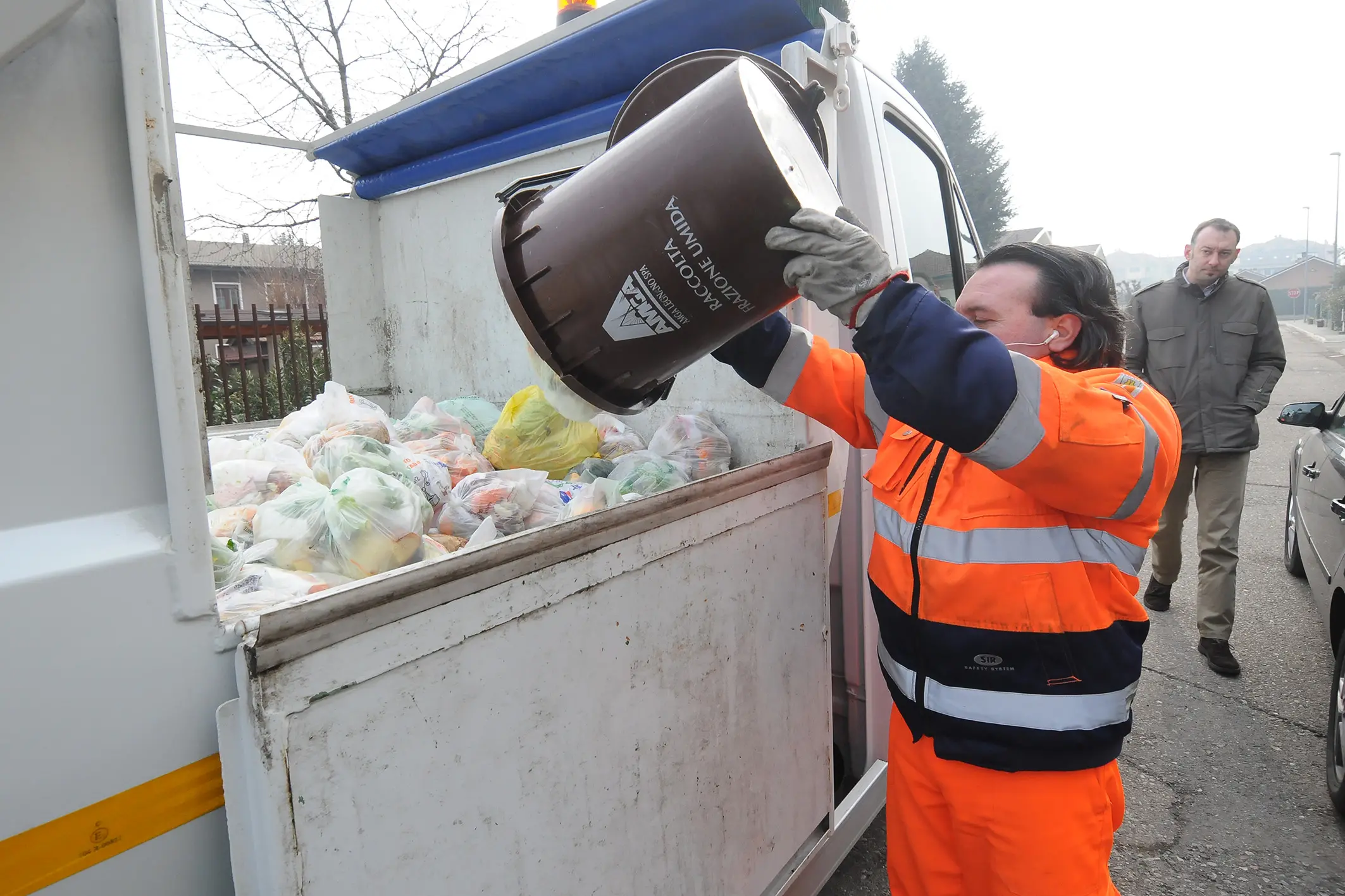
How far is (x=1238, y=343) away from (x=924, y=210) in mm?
2273

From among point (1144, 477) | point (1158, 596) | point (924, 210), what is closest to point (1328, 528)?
point (1158, 596)

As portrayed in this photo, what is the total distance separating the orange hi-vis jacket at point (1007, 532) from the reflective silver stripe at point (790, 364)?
61 mm

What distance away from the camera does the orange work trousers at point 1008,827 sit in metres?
1.40

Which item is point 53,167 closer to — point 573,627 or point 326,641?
point 326,641

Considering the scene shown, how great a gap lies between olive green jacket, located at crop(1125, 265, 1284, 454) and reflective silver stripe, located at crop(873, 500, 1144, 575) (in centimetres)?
280

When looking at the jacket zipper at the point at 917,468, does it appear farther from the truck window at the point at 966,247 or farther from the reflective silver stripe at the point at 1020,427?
the truck window at the point at 966,247

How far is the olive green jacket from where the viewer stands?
12.2 feet

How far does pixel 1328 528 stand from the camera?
3240mm

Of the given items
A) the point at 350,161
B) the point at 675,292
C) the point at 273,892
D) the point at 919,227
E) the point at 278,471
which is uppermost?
the point at 350,161

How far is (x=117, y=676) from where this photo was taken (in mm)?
742

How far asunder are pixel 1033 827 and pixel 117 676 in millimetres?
1484

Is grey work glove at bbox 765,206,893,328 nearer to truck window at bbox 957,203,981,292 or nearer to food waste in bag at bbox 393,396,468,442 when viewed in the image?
food waste in bag at bbox 393,396,468,442

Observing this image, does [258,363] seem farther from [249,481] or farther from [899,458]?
[899,458]

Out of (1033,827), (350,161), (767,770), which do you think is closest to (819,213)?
(1033,827)
